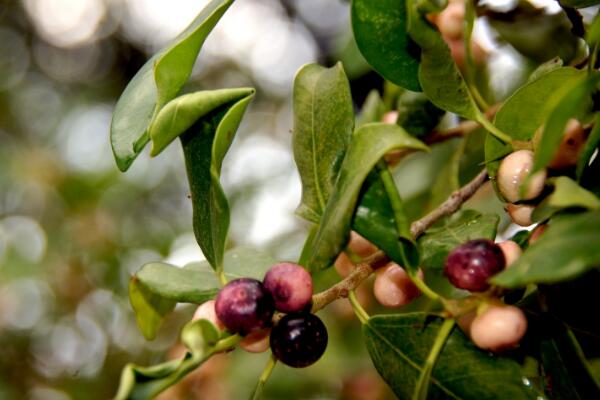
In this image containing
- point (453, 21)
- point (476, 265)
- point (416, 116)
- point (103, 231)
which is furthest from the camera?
point (103, 231)

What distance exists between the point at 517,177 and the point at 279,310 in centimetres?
23

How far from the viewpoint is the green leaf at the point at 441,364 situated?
591mm

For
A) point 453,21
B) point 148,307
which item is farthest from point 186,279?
point 453,21

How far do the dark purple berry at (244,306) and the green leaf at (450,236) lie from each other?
158 millimetres

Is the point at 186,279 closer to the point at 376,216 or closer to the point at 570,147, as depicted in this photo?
the point at 376,216

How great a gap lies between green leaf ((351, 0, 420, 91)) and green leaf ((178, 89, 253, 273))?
0.11 m

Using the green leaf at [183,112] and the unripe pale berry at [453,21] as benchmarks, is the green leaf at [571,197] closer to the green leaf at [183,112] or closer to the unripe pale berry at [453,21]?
the green leaf at [183,112]

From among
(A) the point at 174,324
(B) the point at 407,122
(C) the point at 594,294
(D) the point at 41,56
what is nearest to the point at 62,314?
(A) the point at 174,324

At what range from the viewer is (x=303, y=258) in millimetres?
721

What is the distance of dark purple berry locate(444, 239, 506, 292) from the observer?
0.56 meters

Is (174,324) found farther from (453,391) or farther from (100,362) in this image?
(453,391)

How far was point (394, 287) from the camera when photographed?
0.73 metres

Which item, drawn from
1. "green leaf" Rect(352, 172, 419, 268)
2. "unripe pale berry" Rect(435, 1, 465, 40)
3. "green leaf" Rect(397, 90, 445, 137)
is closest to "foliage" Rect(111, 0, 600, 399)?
"green leaf" Rect(352, 172, 419, 268)

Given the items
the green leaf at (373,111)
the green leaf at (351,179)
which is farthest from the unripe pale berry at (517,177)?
the green leaf at (373,111)
